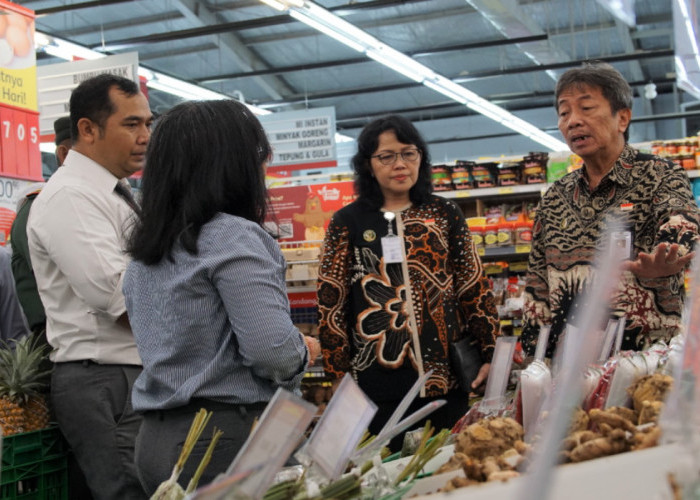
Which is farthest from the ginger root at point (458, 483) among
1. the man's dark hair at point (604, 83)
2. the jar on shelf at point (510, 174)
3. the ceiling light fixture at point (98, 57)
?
the ceiling light fixture at point (98, 57)

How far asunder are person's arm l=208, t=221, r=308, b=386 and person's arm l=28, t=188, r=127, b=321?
2.46 feet

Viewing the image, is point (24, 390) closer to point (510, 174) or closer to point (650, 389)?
point (650, 389)

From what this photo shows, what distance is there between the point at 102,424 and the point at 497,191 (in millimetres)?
4085

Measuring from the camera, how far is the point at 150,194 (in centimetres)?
181

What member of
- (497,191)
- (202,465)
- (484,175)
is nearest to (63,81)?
(484,175)

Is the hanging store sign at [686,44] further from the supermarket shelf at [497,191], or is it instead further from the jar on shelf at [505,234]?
the jar on shelf at [505,234]

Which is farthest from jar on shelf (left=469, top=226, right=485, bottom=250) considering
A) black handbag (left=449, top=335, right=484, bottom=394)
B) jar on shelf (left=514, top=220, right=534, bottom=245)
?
black handbag (left=449, top=335, right=484, bottom=394)

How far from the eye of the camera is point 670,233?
7.34ft

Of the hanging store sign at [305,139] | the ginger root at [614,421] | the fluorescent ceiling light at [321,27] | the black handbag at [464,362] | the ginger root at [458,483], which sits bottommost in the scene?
the black handbag at [464,362]

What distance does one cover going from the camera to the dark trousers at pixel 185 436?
5.57ft

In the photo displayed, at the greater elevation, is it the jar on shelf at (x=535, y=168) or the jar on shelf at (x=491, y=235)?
the jar on shelf at (x=535, y=168)

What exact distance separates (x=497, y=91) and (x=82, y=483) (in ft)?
53.7

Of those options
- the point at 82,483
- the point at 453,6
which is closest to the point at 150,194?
the point at 82,483

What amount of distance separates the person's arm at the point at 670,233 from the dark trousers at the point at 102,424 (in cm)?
149
